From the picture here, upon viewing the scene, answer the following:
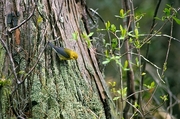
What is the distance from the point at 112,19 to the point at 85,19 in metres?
5.34

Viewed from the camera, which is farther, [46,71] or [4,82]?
[46,71]

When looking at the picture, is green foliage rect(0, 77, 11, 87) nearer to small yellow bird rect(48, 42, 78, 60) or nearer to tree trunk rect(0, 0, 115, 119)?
tree trunk rect(0, 0, 115, 119)

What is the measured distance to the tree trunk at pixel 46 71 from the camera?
7.36 feet

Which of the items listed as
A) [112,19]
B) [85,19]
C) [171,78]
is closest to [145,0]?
[112,19]

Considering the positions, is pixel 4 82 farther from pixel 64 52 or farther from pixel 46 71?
pixel 64 52

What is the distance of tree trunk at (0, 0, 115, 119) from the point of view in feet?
7.36

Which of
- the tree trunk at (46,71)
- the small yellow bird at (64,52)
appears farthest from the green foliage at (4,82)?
the small yellow bird at (64,52)

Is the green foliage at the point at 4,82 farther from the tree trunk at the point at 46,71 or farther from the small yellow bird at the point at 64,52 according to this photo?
the small yellow bird at the point at 64,52

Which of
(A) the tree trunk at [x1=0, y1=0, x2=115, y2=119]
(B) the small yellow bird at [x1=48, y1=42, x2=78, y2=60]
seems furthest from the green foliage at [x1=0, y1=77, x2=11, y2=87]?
(B) the small yellow bird at [x1=48, y1=42, x2=78, y2=60]

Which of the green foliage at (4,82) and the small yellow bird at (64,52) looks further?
the small yellow bird at (64,52)

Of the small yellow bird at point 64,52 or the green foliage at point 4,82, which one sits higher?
the small yellow bird at point 64,52

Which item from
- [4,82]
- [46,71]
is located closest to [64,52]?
[46,71]

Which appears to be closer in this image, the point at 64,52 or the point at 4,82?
the point at 4,82

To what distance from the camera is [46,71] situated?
2.36 meters
